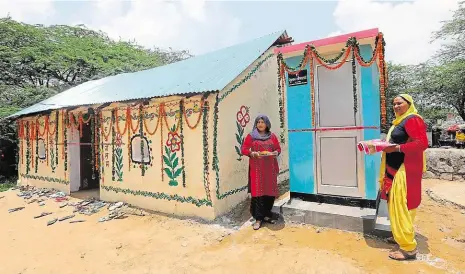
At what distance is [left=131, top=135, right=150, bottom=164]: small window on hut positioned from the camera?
21.0 ft

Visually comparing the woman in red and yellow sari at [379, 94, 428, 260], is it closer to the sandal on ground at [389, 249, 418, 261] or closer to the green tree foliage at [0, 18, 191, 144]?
the sandal on ground at [389, 249, 418, 261]

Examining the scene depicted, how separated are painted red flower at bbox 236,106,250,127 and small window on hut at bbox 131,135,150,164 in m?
2.13

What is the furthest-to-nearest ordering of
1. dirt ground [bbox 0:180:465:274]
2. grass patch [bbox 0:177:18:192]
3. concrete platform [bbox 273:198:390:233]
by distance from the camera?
grass patch [bbox 0:177:18:192], concrete platform [bbox 273:198:390:233], dirt ground [bbox 0:180:465:274]

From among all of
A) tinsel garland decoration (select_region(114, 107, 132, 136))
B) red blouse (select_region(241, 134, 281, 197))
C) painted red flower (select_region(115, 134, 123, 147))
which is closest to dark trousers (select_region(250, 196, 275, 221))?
red blouse (select_region(241, 134, 281, 197))

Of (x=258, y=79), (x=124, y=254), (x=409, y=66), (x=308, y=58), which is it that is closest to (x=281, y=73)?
(x=308, y=58)

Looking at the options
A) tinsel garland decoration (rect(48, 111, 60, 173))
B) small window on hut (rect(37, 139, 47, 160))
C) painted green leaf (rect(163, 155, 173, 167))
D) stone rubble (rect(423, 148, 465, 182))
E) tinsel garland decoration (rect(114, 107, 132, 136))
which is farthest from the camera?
small window on hut (rect(37, 139, 47, 160))

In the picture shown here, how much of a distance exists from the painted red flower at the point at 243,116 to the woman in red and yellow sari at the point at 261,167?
1018 millimetres

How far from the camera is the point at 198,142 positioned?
5.41m

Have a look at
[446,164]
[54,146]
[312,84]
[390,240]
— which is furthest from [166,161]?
[446,164]

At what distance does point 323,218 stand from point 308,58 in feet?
8.50

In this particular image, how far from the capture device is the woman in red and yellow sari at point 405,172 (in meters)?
3.39

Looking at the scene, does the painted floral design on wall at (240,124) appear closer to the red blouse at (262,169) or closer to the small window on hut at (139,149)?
the red blouse at (262,169)

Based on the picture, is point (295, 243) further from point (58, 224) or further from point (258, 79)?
point (58, 224)

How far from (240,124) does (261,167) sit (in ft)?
4.37
